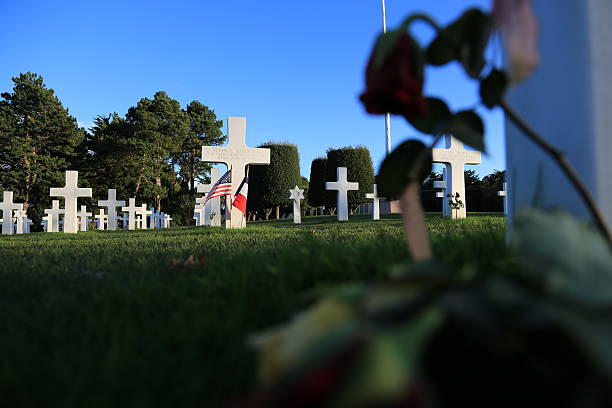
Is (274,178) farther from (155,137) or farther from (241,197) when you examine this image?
(241,197)

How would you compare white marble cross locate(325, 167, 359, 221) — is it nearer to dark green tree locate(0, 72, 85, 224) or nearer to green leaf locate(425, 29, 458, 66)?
green leaf locate(425, 29, 458, 66)

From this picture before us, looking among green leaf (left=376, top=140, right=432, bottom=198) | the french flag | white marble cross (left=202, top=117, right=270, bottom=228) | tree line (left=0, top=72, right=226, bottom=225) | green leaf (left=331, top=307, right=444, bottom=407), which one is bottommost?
green leaf (left=331, top=307, right=444, bottom=407)

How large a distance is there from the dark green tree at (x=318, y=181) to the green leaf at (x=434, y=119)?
19.7m

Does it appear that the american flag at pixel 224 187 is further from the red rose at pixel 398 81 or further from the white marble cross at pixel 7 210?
the white marble cross at pixel 7 210

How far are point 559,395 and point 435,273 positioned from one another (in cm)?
24

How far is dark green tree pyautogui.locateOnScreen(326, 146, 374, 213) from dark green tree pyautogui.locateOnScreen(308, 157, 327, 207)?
42 centimetres

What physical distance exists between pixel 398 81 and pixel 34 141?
92.0 feet

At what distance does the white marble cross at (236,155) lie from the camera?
8891mm

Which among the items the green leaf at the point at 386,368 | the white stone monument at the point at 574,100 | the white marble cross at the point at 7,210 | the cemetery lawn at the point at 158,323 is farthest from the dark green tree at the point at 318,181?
the green leaf at the point at 386,368

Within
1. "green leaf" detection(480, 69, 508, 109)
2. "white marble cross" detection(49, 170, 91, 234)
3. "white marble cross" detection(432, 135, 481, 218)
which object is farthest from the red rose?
"white marble cross" detection(49, 170, 91, 234)

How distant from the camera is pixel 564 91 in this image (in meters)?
1.11

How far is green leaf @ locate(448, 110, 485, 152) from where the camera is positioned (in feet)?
3.09

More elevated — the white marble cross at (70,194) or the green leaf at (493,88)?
the white marble cross at (70,194)

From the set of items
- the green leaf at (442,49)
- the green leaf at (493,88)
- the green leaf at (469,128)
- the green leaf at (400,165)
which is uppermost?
the green leaf at (442,49)
